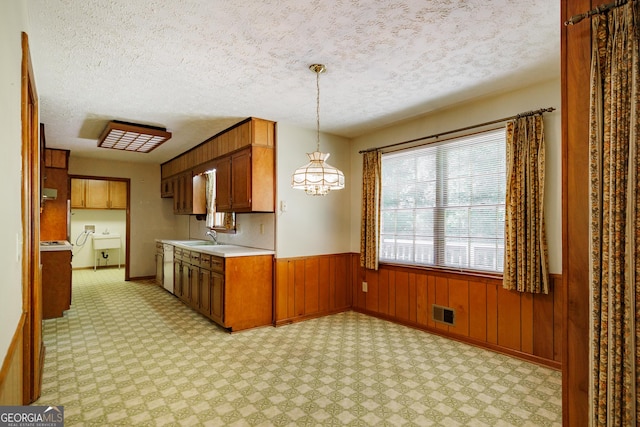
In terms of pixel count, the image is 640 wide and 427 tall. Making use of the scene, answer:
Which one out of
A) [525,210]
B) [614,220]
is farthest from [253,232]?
[614,220]

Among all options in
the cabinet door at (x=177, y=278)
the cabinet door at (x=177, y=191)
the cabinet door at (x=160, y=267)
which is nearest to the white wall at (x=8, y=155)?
the cabinet door at (x=177, y=278)

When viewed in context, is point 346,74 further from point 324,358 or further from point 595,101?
point 324,358

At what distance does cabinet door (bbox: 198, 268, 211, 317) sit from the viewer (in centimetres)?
446

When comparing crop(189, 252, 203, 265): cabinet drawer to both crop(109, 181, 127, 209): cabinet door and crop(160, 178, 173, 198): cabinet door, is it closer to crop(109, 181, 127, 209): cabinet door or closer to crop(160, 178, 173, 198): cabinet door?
crop(160, 178, 173, 198): cabinet door

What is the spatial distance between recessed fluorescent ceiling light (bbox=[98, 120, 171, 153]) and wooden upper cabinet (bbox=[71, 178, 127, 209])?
144 inches

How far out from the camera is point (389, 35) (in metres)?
2.39

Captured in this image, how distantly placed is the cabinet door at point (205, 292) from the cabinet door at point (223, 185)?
3.05ft

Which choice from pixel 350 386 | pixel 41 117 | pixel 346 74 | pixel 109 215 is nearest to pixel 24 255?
pixel 350 386

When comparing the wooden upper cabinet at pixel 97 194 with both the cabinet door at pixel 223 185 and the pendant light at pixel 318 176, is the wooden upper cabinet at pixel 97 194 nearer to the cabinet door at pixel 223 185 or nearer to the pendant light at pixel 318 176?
the cabinet door at pixel 223 185

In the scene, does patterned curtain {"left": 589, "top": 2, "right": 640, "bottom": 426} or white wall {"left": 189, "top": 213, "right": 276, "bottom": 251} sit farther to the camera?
white wall {"left": 189, "top": 213, "right": 276, "bottom": 251}

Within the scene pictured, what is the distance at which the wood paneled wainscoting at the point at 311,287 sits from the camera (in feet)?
14.7

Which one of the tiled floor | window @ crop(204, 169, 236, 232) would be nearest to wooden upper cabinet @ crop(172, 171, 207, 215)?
window @ crop(204, 169, 236, 232)

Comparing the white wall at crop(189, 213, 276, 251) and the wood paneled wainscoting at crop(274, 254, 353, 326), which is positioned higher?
the white wall at crop(189, 213, 276, 251)

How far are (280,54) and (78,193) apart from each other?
27.1 ft
